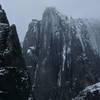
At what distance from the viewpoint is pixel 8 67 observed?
169500 millimetres

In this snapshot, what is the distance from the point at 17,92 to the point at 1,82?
794cm

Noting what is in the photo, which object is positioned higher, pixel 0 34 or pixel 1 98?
pixel 0 34

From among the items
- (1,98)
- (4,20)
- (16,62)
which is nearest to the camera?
(1,98)

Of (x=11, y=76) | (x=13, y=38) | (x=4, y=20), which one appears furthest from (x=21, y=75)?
(x=4, y=20)

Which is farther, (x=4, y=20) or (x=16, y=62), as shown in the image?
(x=4, y=20)

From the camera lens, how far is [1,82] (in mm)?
164500

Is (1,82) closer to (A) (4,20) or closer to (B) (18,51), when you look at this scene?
(B) (18,51)

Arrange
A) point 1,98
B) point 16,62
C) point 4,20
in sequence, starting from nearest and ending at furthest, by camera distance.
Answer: point 1,98 → point 16,62 → point 4,20

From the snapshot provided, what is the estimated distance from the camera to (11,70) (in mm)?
169125

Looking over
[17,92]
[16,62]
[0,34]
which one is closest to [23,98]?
[17,92]

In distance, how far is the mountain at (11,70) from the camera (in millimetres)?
165625

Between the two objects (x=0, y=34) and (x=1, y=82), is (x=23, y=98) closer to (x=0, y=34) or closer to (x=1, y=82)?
(x=1, y=82)

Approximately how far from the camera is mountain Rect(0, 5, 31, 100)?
16562 cm

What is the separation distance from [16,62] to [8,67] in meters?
6.12
